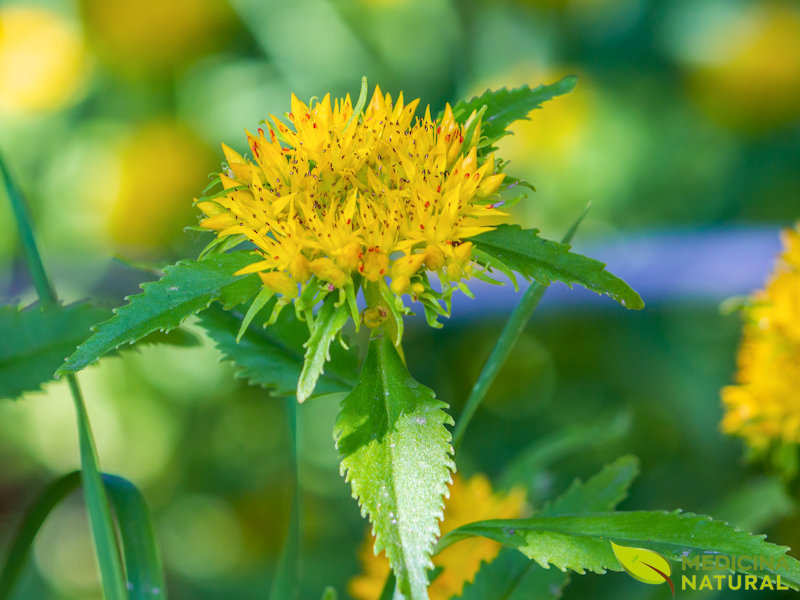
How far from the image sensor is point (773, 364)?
0.61 m

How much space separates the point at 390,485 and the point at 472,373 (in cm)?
104

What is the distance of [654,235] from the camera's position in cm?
141

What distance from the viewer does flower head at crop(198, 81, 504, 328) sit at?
37cm

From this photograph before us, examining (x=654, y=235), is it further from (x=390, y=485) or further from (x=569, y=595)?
(x=390, y=485)

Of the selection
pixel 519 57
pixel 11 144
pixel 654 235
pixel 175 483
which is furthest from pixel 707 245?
pixel 11 144

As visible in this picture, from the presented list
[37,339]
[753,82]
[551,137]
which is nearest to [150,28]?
[551,137]

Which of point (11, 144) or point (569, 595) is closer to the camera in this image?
point (569, 595)

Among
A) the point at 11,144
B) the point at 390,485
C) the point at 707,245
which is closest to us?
the point at 390,485

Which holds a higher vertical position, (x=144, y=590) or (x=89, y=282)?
(x=89, y=282)

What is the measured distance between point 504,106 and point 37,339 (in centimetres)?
29

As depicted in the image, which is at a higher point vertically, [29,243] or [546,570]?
Result: [29,243]

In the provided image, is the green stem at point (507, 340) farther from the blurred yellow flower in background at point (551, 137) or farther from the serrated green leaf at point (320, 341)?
the blurred yellow flower in background at point (551, 137)

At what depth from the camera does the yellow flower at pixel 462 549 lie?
22.3 inches

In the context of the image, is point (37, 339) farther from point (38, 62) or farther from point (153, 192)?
point (38, 62)
